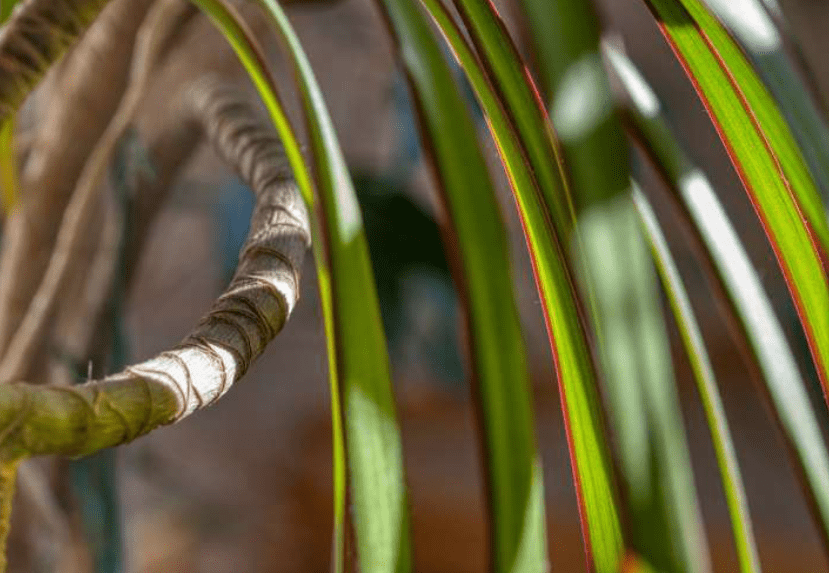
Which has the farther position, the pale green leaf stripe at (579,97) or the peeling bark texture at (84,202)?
the peeling bark texture at (84,202)

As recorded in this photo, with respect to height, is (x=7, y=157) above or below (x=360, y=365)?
above

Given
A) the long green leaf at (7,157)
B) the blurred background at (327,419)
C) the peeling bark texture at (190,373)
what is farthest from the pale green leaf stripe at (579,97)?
the blurred background at (327,419)

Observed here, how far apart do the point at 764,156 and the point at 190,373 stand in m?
0.20

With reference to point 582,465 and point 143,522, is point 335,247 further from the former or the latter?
point 143,522

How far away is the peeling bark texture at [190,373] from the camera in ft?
0.97

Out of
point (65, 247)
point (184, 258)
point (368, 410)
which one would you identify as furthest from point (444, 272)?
point (368, 410)

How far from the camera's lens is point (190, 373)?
1.12 feet

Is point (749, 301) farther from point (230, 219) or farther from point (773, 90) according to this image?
point (230, 219)

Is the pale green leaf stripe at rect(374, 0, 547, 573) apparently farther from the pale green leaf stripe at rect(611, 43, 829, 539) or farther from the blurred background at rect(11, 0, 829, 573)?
the blurred background at rect(11, 0, 829, 573)

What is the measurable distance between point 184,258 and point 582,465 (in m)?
1.77

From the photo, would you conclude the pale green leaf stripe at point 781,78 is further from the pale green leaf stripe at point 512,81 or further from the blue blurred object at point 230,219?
the blue blurred object at point 230,219

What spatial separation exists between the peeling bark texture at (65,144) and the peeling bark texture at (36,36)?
0.19 metres

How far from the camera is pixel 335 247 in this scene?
0.36 meters

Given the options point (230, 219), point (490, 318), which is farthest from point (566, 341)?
point (230, 219)
